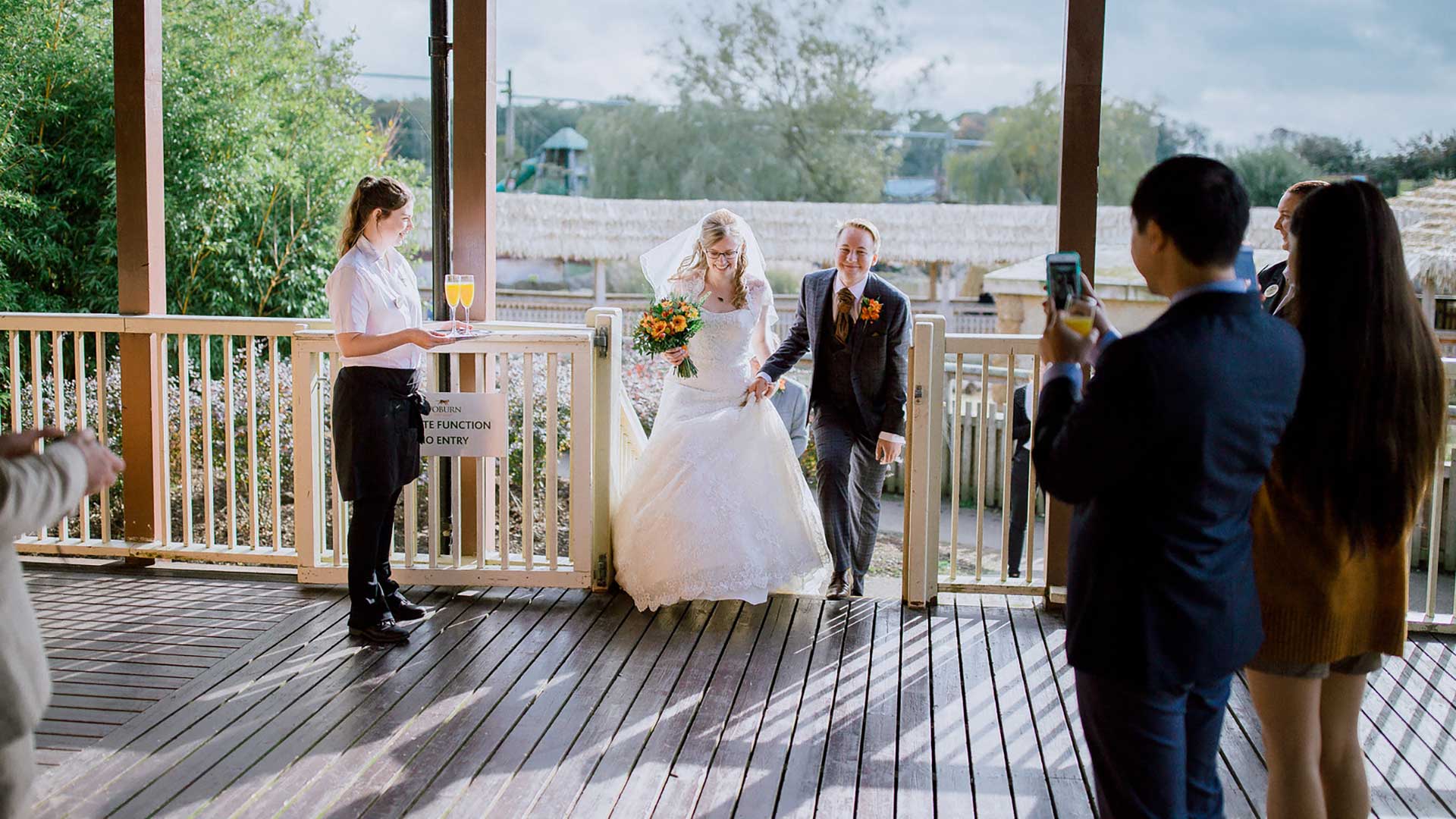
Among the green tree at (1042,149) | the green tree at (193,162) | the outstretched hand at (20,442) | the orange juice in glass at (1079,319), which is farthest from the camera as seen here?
the green tree at (1042,149)

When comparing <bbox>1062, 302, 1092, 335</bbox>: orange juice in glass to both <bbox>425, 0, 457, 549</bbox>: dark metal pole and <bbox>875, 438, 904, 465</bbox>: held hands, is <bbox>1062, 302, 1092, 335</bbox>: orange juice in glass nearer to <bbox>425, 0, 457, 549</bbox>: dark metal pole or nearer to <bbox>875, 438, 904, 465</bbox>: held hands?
<bbox>875, 438, 904, 465</bbox>: held hands

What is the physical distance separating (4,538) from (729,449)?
2.92m

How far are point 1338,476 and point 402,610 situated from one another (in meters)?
3.10

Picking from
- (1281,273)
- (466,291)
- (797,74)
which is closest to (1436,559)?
(1281,273)

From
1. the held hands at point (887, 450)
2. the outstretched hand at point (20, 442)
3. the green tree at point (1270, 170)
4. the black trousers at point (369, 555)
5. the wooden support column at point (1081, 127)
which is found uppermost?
the green tree at point (1270, 170)

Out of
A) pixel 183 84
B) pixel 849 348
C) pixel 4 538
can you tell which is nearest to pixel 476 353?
pixel 849 348

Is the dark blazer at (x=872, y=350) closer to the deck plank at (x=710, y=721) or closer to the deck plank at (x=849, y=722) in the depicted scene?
the deck plank at (x=849, y=722)

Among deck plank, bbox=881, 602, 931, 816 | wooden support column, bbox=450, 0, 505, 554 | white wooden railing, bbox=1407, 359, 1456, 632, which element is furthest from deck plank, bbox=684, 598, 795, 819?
white wooden railing, bbox=1407, 359, 1456, 632

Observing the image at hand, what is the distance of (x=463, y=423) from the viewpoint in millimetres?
4465

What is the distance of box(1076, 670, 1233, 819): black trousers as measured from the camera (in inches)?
75.2

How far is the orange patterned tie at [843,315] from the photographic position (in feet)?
15.4

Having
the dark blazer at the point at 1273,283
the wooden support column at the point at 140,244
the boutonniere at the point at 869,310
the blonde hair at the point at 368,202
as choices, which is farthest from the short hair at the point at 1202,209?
the wooden support column at the point at 140,244

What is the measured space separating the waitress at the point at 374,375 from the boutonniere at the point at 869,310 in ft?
5.20

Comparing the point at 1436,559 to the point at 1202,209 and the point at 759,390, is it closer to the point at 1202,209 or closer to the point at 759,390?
the point at 759,390
